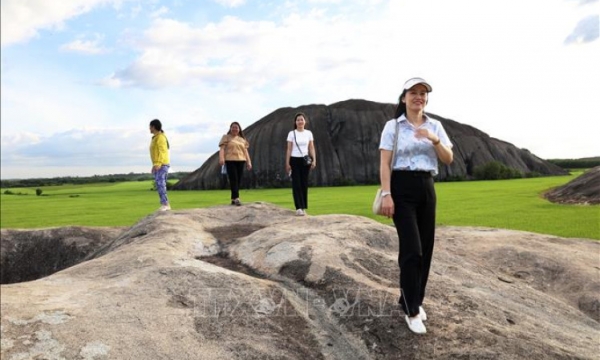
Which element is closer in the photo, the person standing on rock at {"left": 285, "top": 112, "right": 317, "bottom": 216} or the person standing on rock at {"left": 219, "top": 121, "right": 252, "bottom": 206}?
the person standing on rock at {"left": 285, "top": 112, "right": 317, "bottom": 216}

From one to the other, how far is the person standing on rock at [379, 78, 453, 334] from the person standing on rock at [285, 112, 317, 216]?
4682mm

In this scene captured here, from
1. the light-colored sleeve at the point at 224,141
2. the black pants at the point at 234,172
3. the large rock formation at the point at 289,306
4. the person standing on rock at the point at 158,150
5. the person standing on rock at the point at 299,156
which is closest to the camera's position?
the large rock formation at the point at 289,306

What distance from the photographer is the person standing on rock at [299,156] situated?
340 inches

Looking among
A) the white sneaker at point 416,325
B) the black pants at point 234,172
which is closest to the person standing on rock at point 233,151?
the black pants at point 234,172

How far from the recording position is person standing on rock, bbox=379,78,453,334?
3840 millimetres

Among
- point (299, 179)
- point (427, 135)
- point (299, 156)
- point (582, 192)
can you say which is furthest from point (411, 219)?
point (582, 192)

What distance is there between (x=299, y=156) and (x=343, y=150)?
2604cm

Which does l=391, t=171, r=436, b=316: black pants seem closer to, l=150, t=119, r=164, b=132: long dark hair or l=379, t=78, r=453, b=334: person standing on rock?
l=379, t=78, r=453, b=334: person standing on rock

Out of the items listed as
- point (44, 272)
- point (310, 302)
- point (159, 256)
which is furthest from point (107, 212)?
point (310, 302)

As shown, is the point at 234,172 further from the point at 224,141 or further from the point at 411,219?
the point at 411,219

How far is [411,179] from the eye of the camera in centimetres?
385

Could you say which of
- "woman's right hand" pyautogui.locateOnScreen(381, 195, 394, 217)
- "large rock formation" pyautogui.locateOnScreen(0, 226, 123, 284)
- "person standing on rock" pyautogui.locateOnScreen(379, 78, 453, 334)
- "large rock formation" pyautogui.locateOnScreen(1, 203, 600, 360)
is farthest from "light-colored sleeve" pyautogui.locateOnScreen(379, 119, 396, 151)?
"large rock formation" pyautogui.locateOnScreen(0, 226, 123, 284)

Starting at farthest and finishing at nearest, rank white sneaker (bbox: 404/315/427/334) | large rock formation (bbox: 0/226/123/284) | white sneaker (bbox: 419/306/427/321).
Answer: large rock formation (bbox: 0/226/123/284) < white sneaker (bbox: 419/306/427/321) < white sneaker (bbox: 404/315/427/334)

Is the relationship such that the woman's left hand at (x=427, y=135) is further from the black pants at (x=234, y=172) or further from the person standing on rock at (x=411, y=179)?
the black pants at (x=234, y=172)
